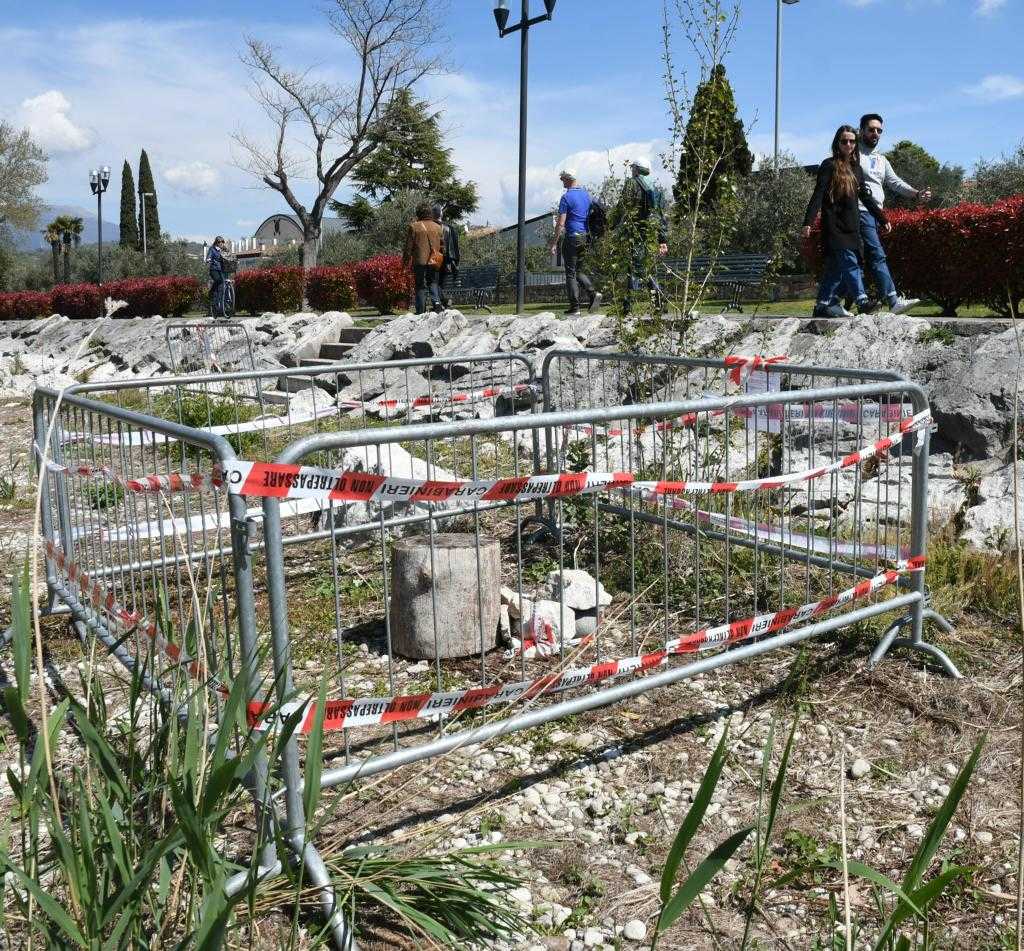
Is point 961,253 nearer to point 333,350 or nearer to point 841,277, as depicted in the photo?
point 841,277

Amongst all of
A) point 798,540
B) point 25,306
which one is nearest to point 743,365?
point 798,540

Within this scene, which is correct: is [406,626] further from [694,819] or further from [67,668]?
[694,819]

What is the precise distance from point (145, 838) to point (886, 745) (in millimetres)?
2733

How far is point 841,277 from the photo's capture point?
8781 millimetres

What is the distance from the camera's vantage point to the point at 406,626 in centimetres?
447

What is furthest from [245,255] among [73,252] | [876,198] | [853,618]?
[853,618]

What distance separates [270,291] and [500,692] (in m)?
20.3

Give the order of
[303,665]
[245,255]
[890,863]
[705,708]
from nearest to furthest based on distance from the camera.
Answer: [890,863] → [705,708] → [303,665] → [245,255]

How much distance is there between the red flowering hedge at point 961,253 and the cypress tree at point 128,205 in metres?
63.3

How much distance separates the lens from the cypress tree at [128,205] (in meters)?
66.7

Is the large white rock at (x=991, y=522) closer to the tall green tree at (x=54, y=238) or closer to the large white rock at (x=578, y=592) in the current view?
the large white rock at (x=578, y=592)

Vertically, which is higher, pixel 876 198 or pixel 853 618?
pixel 876 198

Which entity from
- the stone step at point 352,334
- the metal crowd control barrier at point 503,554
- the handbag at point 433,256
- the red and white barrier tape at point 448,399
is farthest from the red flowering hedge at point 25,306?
the metal crowd control barrier at point 503,554

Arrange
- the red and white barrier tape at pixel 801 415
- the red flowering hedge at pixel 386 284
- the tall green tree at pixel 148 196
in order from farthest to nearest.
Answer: the tall green tree at pixel 148 196 < the red flowering hedge at pixel 386 284 < the red and white barrier tape at pixel 801 415
